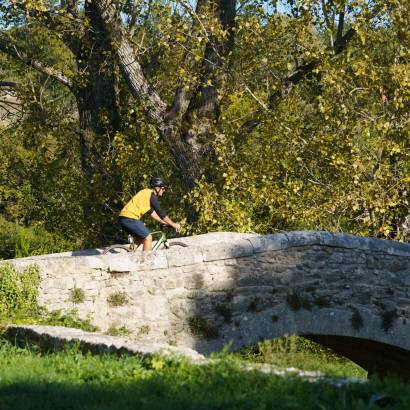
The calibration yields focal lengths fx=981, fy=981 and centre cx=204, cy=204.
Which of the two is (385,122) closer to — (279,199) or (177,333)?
(279,199)

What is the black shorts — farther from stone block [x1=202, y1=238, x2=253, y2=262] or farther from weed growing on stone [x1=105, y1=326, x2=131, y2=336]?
weed growing on stone [x1=105, y1=326, x2=131, y2=336]

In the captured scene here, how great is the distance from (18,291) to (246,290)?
3120mm

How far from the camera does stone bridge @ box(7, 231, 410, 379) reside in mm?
11766

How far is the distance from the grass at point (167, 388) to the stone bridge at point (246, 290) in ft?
12.7

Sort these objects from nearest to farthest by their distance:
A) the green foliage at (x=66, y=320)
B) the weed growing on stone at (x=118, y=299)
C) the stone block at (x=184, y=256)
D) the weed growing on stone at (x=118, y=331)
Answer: the green foliage at (x=66, y=320)
the weed growing on stone at (x=118, y=331)
the weed growing on stone at (x=118, y=299)
the stone block at (x=184, y=256)

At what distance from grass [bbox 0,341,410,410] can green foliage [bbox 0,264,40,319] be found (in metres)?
3.17

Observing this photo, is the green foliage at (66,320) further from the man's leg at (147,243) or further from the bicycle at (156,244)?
the bicycle at (156,244)

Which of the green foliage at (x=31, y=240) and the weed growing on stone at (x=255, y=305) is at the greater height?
the weed growing on stone at (x=255, y=305)

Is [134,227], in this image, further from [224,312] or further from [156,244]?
[224,312]

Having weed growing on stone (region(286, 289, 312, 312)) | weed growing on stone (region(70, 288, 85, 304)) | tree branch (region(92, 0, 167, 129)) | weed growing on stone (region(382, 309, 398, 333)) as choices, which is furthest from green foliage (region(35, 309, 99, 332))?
tree branch (region(92, 0, 167, 129))

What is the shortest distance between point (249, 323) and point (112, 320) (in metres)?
1.92

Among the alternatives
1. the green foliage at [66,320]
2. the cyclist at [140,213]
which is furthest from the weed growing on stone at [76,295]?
the cyclist at [140,213]

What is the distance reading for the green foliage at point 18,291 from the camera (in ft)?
36.1

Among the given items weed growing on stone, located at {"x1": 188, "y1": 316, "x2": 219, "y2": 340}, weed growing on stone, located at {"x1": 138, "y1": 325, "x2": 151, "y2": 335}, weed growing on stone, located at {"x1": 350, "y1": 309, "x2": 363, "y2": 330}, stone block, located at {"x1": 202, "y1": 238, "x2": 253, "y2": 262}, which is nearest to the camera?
weed growing on stone, located at {"x1": 138, "y1": 325, "x2": 151, "y2": 335}
